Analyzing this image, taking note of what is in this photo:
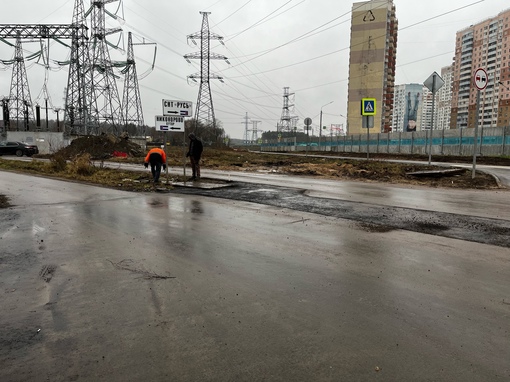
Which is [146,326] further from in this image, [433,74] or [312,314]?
[433,74]

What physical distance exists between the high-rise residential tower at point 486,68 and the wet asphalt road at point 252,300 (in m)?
76.7

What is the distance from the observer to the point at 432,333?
3.10 metres

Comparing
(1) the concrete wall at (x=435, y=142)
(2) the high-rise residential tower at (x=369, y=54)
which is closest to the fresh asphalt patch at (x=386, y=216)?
(1) the concrete wall at (x=435, y=142)

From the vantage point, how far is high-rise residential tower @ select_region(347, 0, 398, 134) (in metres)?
83.7

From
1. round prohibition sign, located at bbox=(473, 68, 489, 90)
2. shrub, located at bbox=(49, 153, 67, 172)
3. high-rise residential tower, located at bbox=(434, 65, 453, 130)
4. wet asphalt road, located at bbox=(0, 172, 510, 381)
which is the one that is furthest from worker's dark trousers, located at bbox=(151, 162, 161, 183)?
high-rise residential tower, located at bbox=(434, 65, 453, 130)

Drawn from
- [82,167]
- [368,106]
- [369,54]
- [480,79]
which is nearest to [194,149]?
[82,167]

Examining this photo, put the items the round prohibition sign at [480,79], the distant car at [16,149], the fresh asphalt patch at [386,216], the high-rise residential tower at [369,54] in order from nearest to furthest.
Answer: the fresh asphalt patch at [386,216] < the round prohibition sign at [480,79] < the distant car at [16,149] < the high-rise residential tower at [369,54]

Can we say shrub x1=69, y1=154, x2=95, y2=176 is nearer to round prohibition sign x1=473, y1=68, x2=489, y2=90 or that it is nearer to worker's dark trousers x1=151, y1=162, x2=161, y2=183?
worker's dark trousers x1=151, y1=162, x2=161, y2=183

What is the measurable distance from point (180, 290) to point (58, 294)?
4.08ft

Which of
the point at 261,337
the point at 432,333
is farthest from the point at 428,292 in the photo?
the point at 261,337

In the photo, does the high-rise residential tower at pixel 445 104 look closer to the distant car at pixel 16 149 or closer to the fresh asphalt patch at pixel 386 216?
the distant car at pixel 16 149

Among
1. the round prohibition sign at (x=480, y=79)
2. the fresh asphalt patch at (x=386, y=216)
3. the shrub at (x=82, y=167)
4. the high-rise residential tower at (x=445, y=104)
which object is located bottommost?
the fresh asphalt patch at (x=386, y=216)

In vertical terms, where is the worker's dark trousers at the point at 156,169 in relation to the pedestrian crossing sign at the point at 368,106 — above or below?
below

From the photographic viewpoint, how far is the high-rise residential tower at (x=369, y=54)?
83688mm
